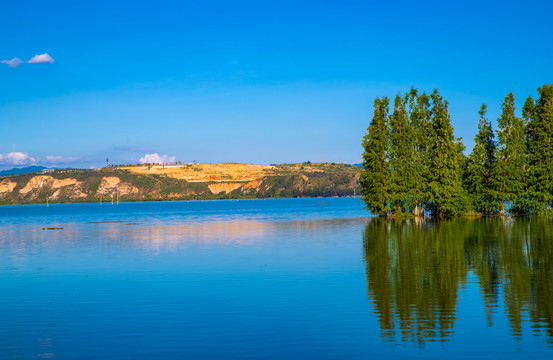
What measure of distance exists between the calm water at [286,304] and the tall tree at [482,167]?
44.7m

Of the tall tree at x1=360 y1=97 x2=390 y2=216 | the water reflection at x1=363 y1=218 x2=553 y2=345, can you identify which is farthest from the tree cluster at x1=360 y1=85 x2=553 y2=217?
the water reflection at x1=363 y1=218 x2=553 y2=345

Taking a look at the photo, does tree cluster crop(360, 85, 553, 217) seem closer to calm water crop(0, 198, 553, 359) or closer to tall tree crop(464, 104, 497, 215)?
tall tree crop(464, 104, 497, 215)

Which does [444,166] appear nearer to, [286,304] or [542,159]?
[542,159]

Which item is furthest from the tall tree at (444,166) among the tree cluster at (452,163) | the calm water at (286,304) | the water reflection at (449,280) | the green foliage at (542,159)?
the calm water at (286,304)

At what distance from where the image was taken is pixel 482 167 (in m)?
85.1

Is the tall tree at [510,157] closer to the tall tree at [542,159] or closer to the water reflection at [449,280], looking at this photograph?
the tall tree at [542,159]

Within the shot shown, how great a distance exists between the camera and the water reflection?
18.3 meters

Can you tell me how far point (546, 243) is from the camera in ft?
140

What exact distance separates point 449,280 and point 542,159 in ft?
213

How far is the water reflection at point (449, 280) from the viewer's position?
18328mm

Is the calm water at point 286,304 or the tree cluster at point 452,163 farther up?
the tree cluster at point 452,163

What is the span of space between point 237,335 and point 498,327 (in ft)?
27.2

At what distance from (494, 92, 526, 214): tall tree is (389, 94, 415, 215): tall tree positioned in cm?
1343

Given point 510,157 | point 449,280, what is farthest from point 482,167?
point 449,280
